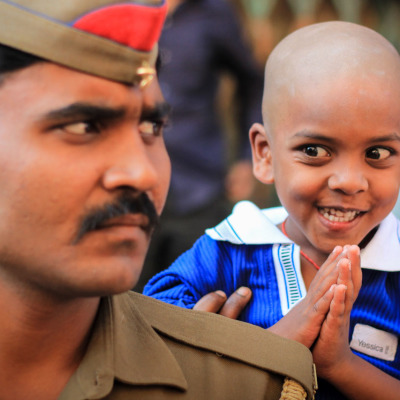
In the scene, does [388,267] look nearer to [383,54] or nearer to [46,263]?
[383,54]

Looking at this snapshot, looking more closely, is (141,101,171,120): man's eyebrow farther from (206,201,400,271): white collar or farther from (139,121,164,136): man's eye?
(206,201,400,271): white collar

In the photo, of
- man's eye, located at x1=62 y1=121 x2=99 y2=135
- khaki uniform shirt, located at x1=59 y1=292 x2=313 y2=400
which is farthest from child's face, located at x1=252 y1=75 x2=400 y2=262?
man's eye, located at x1=62 y1=121 x2=99 y2=135

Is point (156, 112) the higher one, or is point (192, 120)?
point (192, 120)

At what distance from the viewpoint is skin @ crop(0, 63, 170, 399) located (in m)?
1.55

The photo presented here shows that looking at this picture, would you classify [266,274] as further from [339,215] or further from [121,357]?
[121,357]

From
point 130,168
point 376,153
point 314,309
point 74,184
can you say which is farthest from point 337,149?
point 74,184

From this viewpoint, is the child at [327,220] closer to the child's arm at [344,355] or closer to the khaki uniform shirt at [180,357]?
the child's arm at [344,355]

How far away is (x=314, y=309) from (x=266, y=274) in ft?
1.52

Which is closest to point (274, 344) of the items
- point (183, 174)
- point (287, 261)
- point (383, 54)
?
point (287, 261)

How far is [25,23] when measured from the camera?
1555 mm

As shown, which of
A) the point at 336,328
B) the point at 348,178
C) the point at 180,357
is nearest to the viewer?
the point at 180,357

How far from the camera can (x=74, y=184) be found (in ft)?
5.09

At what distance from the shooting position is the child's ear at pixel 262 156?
270cm

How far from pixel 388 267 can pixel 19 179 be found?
1407mm
